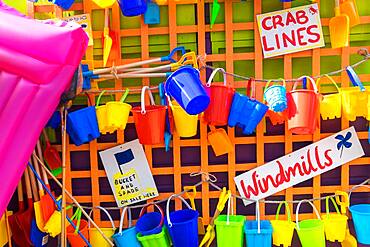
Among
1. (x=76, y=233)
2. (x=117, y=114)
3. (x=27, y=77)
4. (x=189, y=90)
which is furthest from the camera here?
(x=76, y=233)

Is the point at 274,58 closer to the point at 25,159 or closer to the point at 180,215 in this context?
the point at 180,215

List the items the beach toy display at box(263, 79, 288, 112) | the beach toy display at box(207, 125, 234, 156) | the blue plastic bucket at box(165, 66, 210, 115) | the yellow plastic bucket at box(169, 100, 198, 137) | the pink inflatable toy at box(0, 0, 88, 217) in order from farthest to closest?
the beach toy display at box(207, 125, 234, 156), the yellow plastic bucket at box(169, 100, 198, 137), the beach toy display at box(263, 79, 288, 112), the blue plastic bucket at box(165, 66, 210, 115), the pink inflatable toy at box(0, 0, 88, 217)

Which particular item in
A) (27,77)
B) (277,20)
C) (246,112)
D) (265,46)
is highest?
(277,20)

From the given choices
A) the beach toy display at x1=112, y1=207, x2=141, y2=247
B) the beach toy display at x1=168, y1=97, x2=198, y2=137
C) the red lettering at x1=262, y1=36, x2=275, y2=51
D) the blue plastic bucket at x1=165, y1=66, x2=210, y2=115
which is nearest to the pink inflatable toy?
the blue plastic bucket at x1=165, y1=66, x2=210, y2=115

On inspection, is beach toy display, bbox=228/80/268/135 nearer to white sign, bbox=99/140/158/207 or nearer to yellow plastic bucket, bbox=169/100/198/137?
yellow plastic bucket, bbox=169/100/198/137

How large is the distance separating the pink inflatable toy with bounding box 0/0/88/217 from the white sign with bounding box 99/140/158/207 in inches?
24.2

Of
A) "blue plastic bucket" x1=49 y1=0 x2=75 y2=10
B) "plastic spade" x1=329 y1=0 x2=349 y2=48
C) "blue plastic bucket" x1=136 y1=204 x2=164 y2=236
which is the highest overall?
"blue plastic bucket" x1=49 y1=0 x2=75 y2=10

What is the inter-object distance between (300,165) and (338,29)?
57cm

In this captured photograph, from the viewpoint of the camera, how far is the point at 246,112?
6.20 feet

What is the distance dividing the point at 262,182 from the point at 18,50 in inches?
44.8

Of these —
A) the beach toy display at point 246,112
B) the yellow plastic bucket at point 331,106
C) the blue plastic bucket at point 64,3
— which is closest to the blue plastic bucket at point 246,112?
the beach toy display at point 246,112

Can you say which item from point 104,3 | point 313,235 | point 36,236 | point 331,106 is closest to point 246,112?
point 331,106

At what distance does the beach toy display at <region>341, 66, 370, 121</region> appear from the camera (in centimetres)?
189

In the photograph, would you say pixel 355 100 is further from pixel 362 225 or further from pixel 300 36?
pixel 362 225
